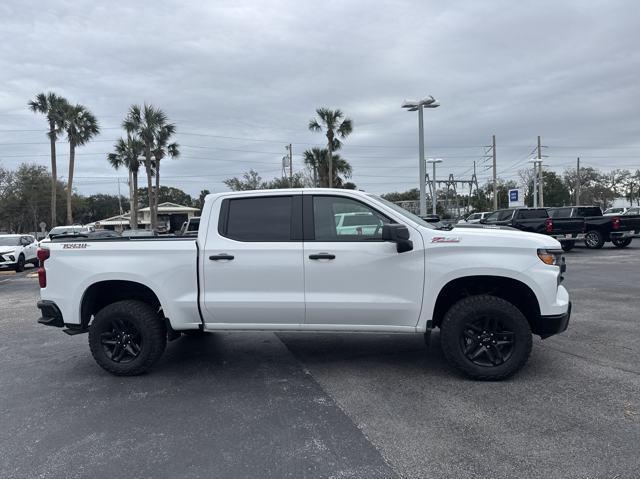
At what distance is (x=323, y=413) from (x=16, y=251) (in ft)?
62.2

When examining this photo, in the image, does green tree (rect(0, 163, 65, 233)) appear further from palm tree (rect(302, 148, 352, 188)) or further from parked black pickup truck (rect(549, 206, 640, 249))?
parked black pickup truck (rect(549, 206, 640, 249))

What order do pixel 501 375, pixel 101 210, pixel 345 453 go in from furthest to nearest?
pixel 101 210 → pixel 501 375 → pixel 345 453

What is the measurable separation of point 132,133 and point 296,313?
3508 centimetres

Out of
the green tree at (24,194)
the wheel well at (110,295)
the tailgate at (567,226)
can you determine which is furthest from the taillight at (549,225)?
the green tree at (24,194)

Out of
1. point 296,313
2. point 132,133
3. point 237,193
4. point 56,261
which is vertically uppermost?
point 132,133

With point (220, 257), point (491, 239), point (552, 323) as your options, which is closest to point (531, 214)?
point (552, 323)

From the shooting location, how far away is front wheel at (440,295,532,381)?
4.54 metres

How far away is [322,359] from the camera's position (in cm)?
558

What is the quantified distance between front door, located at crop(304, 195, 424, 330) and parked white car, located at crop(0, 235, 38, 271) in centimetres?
1808

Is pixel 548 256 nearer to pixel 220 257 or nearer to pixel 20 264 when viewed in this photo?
pixel 220 257

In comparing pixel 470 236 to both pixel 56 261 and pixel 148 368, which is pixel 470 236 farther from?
pixel 56 261

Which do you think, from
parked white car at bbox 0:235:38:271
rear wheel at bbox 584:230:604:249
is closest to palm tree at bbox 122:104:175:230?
parked white car at bbox 0:235:38:271

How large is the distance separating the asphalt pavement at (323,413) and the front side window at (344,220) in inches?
56.3

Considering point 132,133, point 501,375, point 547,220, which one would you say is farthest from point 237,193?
point 132,133
